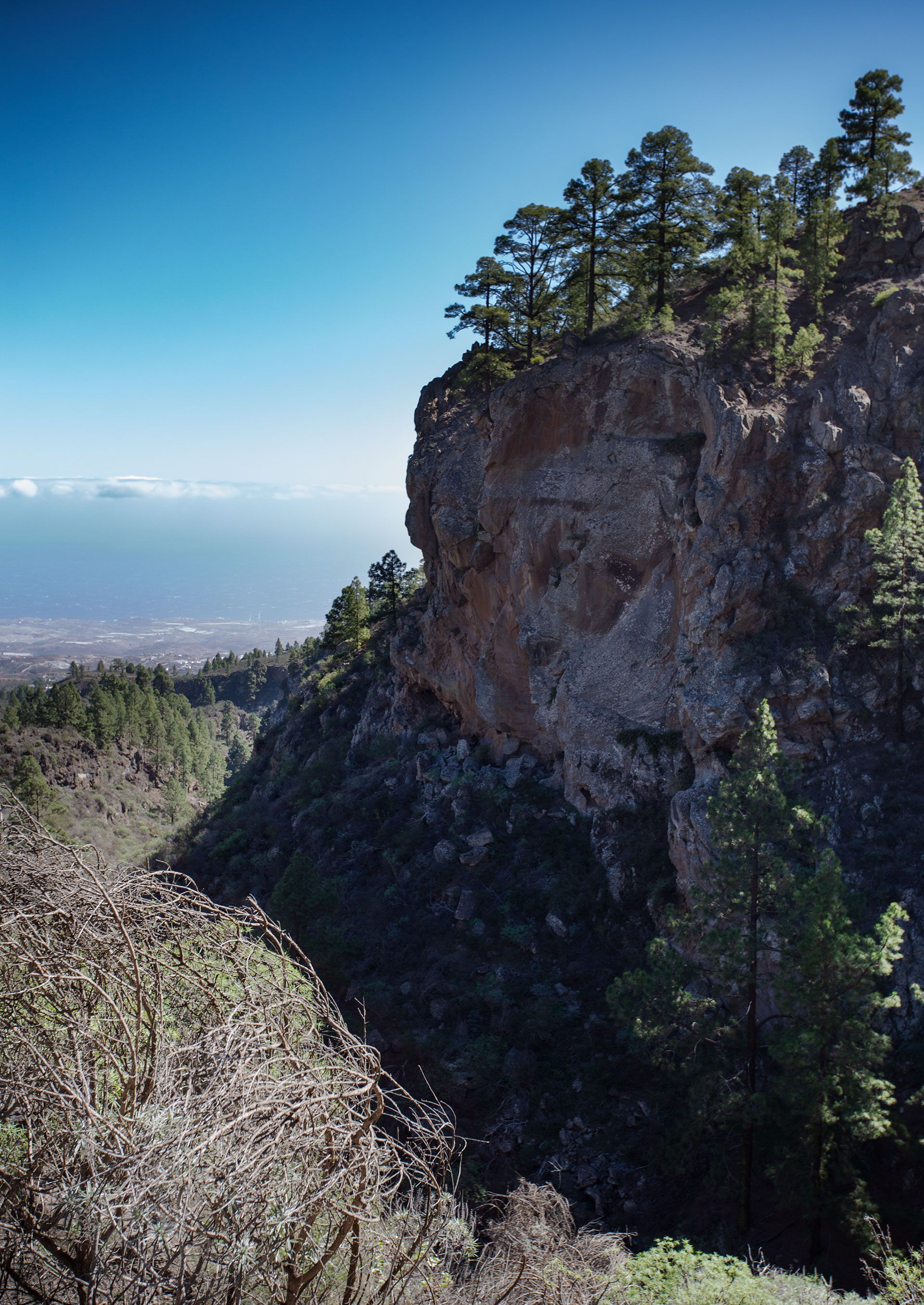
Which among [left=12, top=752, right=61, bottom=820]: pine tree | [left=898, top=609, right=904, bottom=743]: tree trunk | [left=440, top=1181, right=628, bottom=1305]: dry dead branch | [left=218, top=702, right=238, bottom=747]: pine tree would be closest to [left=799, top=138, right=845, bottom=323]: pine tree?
[left=898, top=609, right=904, bottom=743]: tree trunk

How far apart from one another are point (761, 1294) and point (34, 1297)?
30.1ft

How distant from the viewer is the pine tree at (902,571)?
758 inches

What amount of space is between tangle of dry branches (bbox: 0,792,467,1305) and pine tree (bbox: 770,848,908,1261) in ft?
22.2

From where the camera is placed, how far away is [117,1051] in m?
8.57

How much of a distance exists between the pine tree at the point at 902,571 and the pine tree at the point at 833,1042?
8203 mm

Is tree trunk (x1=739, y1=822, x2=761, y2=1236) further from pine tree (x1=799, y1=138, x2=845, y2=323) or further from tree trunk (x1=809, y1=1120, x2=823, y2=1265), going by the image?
pine tree (x1=799, y1=138, x2=845, y2=323)

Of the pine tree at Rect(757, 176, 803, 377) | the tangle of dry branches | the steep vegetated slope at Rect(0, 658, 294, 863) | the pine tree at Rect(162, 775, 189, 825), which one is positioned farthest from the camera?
the pine tree at Rect(162, 775, 189, 825)

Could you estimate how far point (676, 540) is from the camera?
2469 cm

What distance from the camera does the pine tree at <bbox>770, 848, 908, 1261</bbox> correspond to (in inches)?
506

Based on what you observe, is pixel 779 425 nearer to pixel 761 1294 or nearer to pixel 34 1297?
pixel 761 1294

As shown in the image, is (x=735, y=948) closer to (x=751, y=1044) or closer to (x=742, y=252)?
(x=751, y=1044)

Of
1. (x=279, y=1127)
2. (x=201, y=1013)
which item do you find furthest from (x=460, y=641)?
(x=279, y=1127)

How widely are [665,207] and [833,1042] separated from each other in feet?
86.7

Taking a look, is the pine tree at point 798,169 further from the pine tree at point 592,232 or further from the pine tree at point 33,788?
the pine tree at point 33,788
